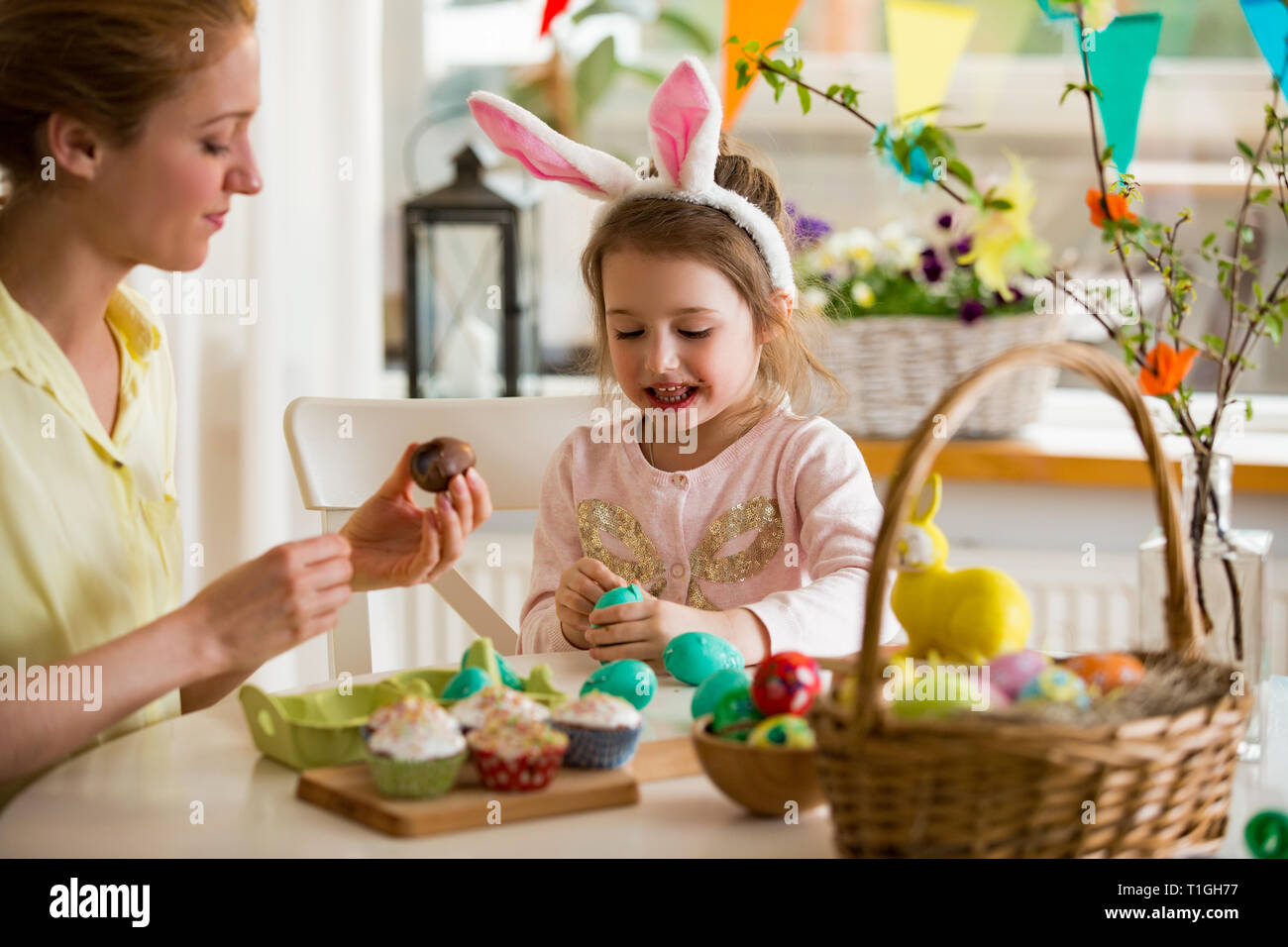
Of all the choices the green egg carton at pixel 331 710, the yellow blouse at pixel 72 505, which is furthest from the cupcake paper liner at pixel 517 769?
the yellow blouse at pixel 72 505

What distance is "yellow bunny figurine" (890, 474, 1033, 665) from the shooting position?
38.8 inches

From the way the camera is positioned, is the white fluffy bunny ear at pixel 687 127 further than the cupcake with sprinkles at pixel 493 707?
Yes

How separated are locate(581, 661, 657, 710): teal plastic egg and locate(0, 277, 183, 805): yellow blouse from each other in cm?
41

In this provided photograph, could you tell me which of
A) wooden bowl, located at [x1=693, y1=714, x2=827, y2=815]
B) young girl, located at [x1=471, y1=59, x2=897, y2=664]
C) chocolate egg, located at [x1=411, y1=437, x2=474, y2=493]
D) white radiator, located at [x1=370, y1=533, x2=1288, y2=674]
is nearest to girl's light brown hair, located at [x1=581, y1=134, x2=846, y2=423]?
young girl, located at [x1=471, y1=59, x2=897, y2=664]

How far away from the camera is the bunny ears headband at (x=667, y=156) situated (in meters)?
1.41

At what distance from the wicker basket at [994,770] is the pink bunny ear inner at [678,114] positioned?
69 centimetres

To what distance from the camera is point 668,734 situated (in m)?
1.04

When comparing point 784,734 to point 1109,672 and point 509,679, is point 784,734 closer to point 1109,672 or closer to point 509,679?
point 1109,672

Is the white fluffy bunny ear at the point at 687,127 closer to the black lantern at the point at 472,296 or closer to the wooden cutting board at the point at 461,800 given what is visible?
the wooden cutting board at the point at 461,800

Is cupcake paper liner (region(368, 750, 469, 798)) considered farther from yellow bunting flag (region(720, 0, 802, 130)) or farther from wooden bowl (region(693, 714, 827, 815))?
yellow bunting flag (region(720, 0, 802, 130))

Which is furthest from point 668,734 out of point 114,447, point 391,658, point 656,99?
point 391,658
